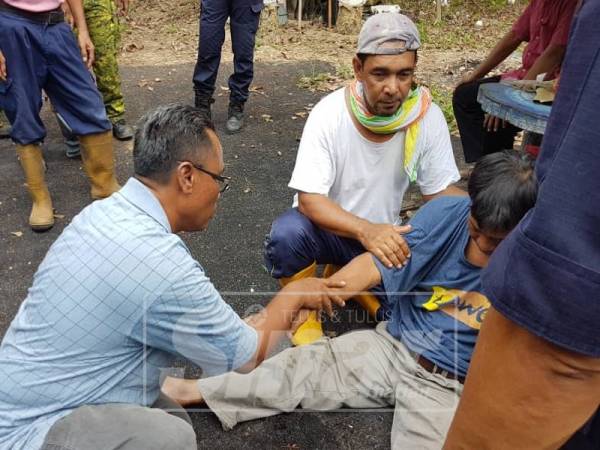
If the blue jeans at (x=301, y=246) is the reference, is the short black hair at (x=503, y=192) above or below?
above

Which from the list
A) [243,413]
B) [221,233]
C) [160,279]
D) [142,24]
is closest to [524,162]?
[160,279]

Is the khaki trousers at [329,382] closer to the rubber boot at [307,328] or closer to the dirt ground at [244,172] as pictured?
the dirt ground at [244,172]

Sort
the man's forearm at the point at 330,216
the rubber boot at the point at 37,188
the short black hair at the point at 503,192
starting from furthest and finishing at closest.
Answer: the rubber boot at the point at 37,188 → the man's forearm at the point at 330,216 → the short black hair at the point at 503,192

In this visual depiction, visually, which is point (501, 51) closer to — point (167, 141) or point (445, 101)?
point (445, 101)

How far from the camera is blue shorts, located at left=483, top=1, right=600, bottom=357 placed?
2.36 ft

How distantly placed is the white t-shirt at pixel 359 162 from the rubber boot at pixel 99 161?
1751mm

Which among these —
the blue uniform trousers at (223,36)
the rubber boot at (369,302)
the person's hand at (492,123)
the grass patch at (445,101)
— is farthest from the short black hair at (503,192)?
the grass patch at (445,101)

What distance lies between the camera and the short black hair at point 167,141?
182cm

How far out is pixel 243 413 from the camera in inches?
95.9

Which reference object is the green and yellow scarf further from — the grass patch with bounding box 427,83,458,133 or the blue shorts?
the grass patch with bounding box 427,83,458,133

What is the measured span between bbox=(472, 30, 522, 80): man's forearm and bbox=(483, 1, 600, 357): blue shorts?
12.9 feet

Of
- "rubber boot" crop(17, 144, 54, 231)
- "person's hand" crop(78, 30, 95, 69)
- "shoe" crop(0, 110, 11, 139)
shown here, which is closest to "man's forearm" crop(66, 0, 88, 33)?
"person's hand" crop(78, 30, 95, 69)

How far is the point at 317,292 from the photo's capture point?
2.31 m

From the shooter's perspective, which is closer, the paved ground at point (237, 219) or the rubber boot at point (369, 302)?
the paved ground at point (237, 219)
